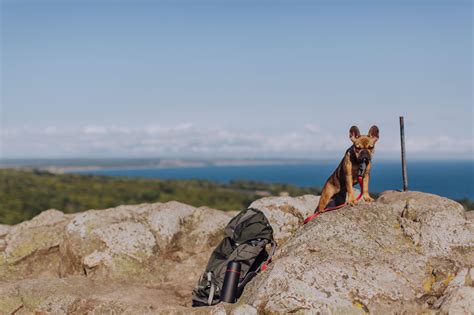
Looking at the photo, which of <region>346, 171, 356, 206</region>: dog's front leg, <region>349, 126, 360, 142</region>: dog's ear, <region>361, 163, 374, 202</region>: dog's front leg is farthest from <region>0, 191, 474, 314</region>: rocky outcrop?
<region>349, 126, 360, 142</region>: dog's ear

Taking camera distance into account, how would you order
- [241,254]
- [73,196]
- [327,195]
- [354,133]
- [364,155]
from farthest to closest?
1. [73,196]
2. [327,195]
3. [241,254]
4. [354,133]
5. [364,155]

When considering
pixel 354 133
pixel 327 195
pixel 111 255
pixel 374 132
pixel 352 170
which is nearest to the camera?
pixel 374 132

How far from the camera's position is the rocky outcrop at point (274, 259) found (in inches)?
377

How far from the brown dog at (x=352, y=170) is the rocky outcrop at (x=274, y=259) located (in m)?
0.76

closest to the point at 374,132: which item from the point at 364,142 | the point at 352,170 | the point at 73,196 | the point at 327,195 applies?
the point at 364,142

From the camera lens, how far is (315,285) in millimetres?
9547

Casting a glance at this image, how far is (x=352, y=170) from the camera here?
11.8m

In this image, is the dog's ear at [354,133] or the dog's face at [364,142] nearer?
the dog's face at [364,142]

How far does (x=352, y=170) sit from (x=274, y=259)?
3.30 metres

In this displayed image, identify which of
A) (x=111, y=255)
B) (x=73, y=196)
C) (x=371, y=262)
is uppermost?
(x=371, y=262)

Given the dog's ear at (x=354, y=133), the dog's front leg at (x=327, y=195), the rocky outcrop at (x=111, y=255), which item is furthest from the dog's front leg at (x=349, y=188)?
the rocky outcrop at (x=111, y=255)

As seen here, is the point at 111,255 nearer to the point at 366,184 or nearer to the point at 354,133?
the point at 366,184

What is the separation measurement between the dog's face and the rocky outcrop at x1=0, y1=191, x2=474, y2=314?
163 cm

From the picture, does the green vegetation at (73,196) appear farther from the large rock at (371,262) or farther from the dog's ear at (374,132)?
the dog's ear at (374,132)
